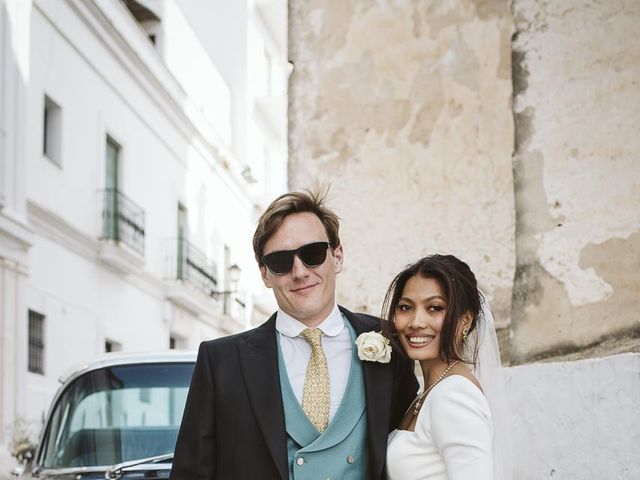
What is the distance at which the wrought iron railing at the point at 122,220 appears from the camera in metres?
17.2

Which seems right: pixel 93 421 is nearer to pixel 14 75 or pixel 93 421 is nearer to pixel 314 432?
pixel 314 432

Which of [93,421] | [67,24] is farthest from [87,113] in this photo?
[93,421]

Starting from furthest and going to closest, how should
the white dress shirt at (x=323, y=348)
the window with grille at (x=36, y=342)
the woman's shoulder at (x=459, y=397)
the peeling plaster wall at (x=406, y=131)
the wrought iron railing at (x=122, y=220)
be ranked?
the wrought iron railing at (x=122, y=220) → the window with grille at (x=36, y=342) → the peeling plaster wall at (x=406, y=131) → the white dress shirt at (x=323, y=348) → the woman's shoulder at (x=459, y=397)

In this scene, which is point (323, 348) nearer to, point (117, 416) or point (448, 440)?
point (448, 440)

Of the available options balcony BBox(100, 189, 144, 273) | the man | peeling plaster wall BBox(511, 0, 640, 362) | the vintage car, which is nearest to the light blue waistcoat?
the man

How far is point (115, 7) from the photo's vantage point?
17.6 m

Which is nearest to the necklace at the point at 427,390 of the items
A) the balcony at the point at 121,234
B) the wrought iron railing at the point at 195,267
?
the balcony at the point at 121,234

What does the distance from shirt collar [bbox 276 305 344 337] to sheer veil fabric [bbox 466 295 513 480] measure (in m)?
0.39

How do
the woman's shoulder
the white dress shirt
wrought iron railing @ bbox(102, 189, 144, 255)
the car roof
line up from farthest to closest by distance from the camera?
wrought iron railing @ bbox(102, 189, 144, 255)
the car roof
the white dress shirt
the woman's shoulder

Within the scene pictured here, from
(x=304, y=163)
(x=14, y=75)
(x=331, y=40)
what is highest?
(x=14, y=75)

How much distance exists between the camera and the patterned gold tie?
2.49 m

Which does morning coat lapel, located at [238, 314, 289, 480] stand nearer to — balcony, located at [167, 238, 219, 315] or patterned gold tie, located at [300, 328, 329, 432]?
patterned gold tie, located at [300, 328, 329, 432]

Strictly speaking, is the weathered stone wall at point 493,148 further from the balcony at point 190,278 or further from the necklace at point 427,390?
the balcony at point 190,278

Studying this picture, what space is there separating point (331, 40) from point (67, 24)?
1365 cm
